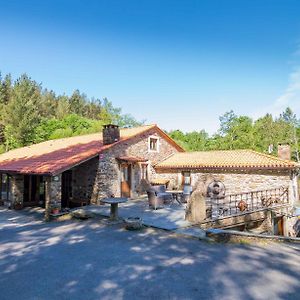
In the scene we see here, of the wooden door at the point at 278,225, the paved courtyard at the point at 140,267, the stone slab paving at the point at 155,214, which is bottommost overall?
the wooden door at the point at 278,225

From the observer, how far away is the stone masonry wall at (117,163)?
14852 millimetres

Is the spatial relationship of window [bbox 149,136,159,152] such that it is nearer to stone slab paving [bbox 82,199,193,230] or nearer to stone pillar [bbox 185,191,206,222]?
stone slab paving [bbox 82,199,193,230]

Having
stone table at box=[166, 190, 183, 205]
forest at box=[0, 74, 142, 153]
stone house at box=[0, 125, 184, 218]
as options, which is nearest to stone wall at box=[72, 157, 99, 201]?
stone house at box=[0, 125, 184, 218]

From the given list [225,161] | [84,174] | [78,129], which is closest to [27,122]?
[78,129]

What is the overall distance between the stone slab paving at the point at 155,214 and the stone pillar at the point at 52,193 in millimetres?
1676

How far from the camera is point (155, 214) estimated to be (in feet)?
38.6

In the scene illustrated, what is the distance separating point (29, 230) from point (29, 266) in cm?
393

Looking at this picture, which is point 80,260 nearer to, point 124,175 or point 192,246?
point 192,246

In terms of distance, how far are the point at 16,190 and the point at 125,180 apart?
20.3 ft

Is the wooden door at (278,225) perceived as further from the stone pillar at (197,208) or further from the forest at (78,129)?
the forest at (78,129)

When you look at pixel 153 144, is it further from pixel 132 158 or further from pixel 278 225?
pixel 278 225

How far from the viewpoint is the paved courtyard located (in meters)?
4.97

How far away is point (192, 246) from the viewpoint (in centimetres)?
769

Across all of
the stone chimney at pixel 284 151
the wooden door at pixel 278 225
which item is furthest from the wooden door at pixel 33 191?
the stone chimney at pixel 284 151
